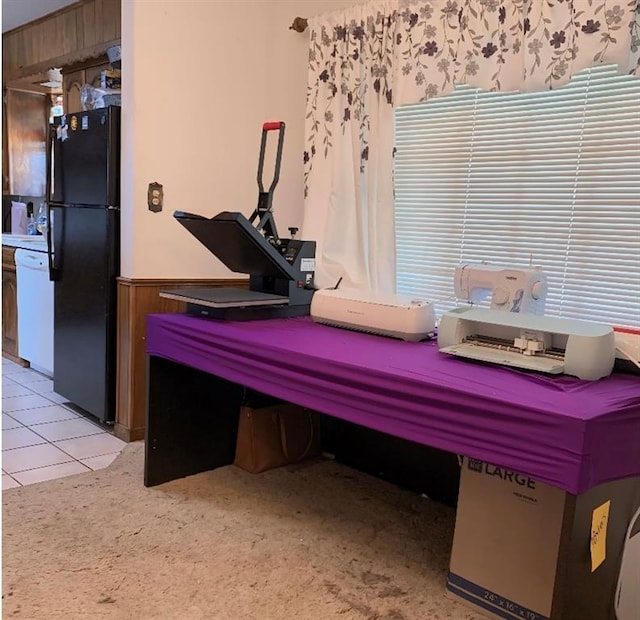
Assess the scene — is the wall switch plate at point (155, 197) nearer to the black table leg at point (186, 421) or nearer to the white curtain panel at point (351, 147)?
the white curtain panel at point (351, 147)

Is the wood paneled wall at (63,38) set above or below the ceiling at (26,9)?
below

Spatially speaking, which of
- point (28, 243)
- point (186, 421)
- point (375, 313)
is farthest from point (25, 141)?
point (375, 313)

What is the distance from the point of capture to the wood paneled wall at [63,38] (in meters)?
4.17

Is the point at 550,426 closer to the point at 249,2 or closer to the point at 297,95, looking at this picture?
the point at 297,95

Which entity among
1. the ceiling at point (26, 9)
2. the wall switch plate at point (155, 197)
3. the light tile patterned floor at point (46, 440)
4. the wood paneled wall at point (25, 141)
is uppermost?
the ceiling at point (26, 9)

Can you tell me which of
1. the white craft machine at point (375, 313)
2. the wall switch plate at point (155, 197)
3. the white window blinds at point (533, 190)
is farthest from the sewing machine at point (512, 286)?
the wall switch plate at point (155, 197)

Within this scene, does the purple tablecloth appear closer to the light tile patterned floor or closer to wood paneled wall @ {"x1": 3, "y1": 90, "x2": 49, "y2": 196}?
the light tile patterned floor

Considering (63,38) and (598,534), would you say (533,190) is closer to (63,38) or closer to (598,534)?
(598,534)

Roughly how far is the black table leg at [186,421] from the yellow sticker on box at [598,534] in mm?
1778

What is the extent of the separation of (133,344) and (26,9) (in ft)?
10.5

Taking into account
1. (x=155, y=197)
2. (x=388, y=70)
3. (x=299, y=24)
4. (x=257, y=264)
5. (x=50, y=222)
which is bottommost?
(x=257, y=264)

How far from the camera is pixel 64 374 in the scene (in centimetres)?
374

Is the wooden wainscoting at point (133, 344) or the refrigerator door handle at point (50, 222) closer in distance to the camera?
the wooden wainscoting at point (133, 344)

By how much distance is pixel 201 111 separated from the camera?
3.35 meters
